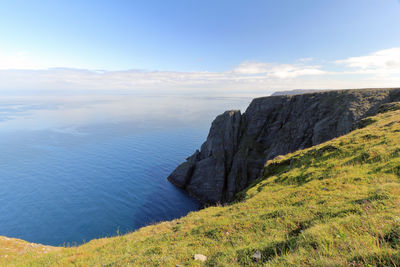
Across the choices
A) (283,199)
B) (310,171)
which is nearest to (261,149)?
(310,171)

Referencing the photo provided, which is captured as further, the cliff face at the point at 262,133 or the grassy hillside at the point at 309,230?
the cliff face at the point at 262,133

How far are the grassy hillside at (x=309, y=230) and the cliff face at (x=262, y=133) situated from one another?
112ft

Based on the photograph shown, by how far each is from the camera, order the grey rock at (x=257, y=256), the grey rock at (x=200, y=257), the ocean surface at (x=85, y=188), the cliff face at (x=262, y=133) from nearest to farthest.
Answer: the grey rock at (x=257, y=256)
the grey rock at (x=200, y=257)
the cliff face at (x=262, y=133)
the ocean surface at (x=85, y=188)

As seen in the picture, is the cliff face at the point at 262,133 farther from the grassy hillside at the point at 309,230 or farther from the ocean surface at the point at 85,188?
the grassy hillside at the point at 309,230

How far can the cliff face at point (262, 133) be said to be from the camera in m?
43.5

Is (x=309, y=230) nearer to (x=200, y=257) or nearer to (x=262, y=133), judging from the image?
(x=200, y=257)

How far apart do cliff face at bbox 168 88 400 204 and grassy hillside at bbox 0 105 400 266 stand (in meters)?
34.2

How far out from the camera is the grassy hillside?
14.6 feet

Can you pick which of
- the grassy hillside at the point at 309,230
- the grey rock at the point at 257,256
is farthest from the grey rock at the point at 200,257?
the grey rock at the point at 257,256

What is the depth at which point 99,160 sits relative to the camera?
87.2m

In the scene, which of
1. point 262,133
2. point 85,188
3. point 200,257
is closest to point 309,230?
point 200,257

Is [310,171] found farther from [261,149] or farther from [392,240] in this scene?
[261,149]

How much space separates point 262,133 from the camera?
67188 millimetres

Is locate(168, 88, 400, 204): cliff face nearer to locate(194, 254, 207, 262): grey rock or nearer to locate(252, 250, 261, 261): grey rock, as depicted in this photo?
locate(252, 250, 261, 261): grey rock
